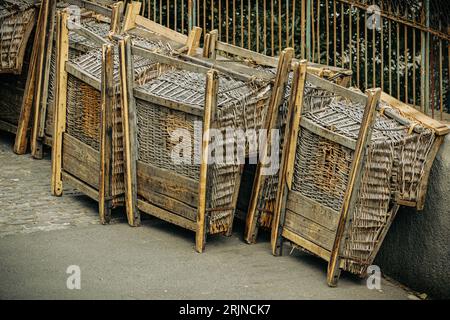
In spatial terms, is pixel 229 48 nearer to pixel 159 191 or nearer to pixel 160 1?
pixel 159 191

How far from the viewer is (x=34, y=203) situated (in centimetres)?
812

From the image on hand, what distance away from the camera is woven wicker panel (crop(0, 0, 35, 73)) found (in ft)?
30.7

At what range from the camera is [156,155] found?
7270 mm

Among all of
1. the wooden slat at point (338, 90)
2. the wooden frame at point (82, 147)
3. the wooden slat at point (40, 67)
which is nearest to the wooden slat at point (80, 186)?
the wooden frame at point (82, 147)

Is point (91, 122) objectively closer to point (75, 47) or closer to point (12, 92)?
point (75, 47)

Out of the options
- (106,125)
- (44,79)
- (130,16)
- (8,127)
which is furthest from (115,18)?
(8,127)

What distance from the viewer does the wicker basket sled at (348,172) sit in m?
6.16

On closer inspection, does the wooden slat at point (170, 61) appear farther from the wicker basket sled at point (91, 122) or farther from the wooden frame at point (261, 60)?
the wooden frame at point (261, 60)

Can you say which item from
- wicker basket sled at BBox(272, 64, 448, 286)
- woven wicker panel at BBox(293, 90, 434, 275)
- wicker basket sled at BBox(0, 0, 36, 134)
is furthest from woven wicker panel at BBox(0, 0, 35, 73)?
woven wicker panel at BBox(293, 90, 434, 275)

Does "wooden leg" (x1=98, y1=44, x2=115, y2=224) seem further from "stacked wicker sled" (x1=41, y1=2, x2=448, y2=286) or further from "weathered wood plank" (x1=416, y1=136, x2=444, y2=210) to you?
"weathered wood plank" (x1=416, y1=136, x2=444, y2=210)

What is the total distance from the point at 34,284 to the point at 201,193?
1.47 metres

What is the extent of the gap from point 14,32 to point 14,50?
0.23 metres

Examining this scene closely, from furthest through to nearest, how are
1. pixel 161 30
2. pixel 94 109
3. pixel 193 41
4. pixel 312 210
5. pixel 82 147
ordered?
pixel 161 30
pixel 193 41
pixel 82 147
pixel 94 109
pixel 312 210
